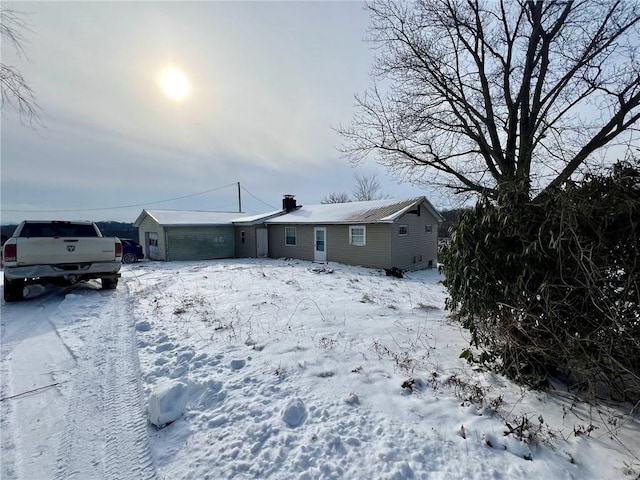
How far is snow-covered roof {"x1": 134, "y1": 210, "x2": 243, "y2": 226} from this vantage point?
19.1 m

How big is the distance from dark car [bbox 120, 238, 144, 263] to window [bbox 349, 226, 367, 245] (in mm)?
14027

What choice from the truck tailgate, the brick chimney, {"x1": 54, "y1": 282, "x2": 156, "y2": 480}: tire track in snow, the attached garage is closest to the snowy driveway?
{"x1": 54, "y1": 282, "x2": 156, "y2": 480}: tire track in snow

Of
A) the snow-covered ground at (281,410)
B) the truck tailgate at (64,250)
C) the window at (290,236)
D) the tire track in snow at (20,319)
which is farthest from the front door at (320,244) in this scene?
the tire track in snow at (20,319)

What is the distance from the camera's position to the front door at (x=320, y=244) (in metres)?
17.0

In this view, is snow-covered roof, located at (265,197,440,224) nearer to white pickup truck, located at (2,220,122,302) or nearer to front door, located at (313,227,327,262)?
front door, located at (313,227,327,262)

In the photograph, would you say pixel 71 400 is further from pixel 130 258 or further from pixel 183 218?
pixel 183 218

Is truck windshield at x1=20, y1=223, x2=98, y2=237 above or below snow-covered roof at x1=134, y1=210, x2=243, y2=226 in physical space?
below

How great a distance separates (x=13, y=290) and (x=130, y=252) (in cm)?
1289

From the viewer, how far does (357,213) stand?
16594mm

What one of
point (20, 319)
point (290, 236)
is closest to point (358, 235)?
point (290, 236)

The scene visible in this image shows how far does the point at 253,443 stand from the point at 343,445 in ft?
2.51

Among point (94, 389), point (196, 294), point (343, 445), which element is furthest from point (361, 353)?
point (196, 294)

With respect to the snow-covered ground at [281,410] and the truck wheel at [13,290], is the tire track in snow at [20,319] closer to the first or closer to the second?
the snow-covered ground at [281,410]

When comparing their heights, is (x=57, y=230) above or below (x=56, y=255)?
above
